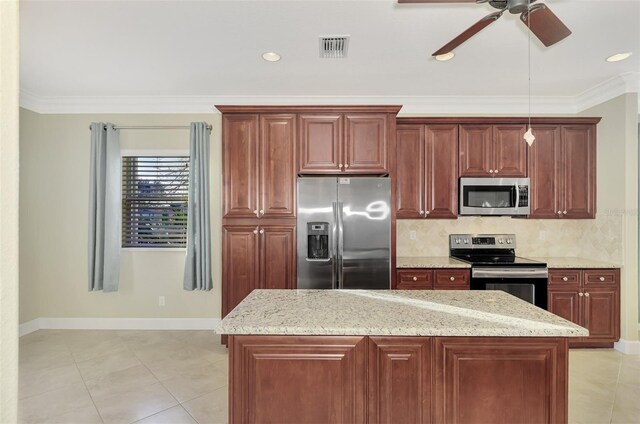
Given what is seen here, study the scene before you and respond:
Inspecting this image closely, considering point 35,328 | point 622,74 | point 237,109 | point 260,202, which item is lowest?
point 35,328

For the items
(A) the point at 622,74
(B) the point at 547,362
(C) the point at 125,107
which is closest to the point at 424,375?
(B) the point at 547,362

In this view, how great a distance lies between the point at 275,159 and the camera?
3393 mm

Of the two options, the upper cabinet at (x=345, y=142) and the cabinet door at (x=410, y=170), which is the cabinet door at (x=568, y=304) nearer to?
the cabinet door at (x=410, y=170)

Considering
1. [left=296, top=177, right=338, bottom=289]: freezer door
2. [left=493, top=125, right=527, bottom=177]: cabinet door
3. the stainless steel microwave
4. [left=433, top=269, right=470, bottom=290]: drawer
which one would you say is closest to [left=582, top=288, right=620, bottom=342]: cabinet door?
the stainless steel microwave

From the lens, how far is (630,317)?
3.29 metres

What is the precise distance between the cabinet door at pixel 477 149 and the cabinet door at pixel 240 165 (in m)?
2.28

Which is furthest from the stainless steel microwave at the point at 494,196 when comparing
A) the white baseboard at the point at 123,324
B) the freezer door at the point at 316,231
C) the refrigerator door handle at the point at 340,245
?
the white baseboard at the point at 123,324

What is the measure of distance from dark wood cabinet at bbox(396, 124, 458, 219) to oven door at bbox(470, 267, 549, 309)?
2.35ft

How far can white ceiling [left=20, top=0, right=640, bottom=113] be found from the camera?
2.22m

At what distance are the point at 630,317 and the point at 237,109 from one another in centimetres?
448

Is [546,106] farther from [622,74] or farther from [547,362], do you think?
[547,362]

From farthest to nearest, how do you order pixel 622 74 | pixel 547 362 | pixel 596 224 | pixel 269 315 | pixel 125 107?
pixel 125 107
pixel 596 224
pixel 622 74
pixel 269 315
pixel 547 362

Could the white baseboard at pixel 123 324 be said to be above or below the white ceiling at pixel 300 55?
below

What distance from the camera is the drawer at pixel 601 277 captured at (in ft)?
10.8
